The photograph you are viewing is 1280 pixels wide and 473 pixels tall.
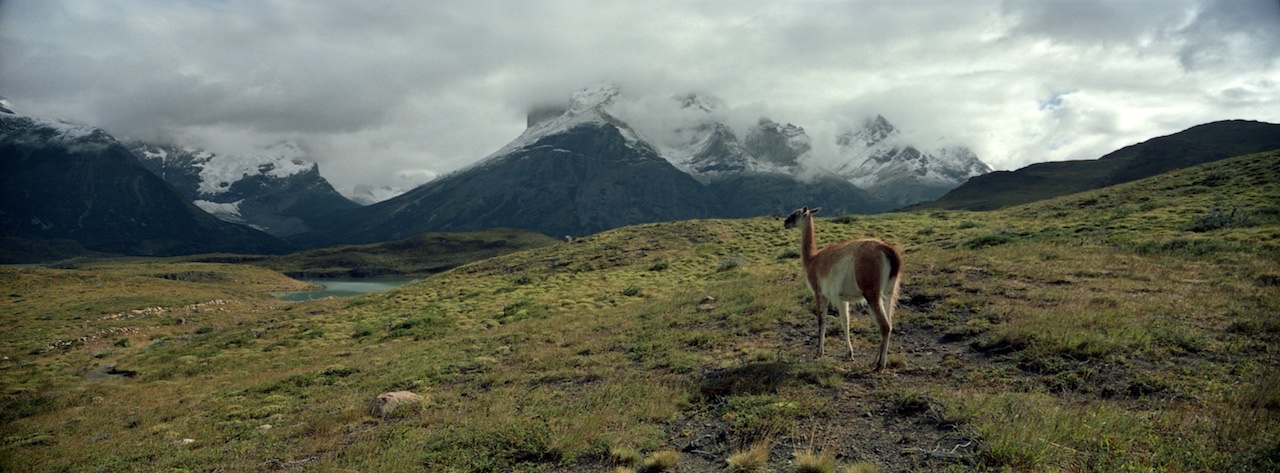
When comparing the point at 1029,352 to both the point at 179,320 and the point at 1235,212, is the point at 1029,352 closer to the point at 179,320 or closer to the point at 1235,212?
the point at 1235,212

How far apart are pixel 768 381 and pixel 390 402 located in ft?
28.3

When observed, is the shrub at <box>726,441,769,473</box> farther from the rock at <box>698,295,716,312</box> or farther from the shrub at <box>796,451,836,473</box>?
the rock at <box>698,295,716,312</box>

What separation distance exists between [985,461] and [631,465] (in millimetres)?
4423

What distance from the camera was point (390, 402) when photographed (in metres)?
12.5

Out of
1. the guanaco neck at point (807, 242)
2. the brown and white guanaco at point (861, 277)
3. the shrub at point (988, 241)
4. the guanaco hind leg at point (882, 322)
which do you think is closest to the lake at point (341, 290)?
the shrub at point (988, 241)

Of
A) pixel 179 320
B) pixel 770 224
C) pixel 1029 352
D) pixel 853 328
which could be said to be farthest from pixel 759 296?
pixel 179 320

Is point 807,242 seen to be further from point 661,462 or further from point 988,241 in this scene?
point 988,241

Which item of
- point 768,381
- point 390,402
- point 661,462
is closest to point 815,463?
point 661,462

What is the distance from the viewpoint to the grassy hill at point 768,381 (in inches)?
281

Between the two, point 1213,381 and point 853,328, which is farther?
point 853,328

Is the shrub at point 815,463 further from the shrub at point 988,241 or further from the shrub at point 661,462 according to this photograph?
the shrub at point 988,241

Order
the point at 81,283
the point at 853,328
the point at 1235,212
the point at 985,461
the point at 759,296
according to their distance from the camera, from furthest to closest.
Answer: the point at 81,283, the point at 1235,212, the point at 759,296, the point at 853,328, the point at 985,461

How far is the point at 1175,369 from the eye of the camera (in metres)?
9.09

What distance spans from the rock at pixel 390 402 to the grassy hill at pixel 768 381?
0.19m
